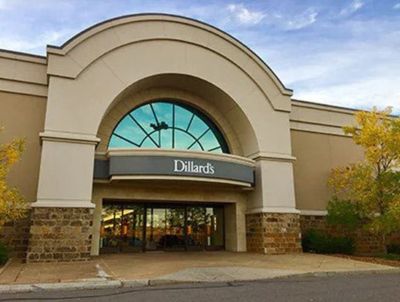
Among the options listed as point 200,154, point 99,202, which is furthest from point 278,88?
point 99,202

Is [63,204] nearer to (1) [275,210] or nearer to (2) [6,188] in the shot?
(2) [6,188]

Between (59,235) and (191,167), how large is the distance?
5.63 meters

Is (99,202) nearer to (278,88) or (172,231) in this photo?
(172,231)

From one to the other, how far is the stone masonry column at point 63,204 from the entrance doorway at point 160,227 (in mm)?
2948

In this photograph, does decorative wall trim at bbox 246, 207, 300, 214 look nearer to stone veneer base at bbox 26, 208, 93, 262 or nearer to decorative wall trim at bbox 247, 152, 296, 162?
decorative wall trim at bbox 247, 152, 296, 162

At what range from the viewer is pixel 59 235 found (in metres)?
13.5

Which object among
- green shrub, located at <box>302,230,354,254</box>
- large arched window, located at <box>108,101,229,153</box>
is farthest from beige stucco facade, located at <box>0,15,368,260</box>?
green shrub, located at <box>302,230,354,254</box>

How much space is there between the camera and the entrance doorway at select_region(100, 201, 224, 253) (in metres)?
17.1

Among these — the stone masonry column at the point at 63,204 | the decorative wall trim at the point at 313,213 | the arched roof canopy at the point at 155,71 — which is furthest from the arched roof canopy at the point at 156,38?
the decorative wall trim at the point at 313,213

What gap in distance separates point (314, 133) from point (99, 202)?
1232 centimetres

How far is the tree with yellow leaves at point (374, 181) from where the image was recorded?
54.2ft

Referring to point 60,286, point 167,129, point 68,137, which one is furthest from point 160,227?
point 60,286

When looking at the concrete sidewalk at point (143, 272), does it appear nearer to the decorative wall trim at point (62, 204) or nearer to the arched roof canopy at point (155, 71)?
the decorative wall trim at point (62, 204)

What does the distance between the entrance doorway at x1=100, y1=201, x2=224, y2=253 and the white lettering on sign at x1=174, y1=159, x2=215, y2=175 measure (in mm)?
3886
